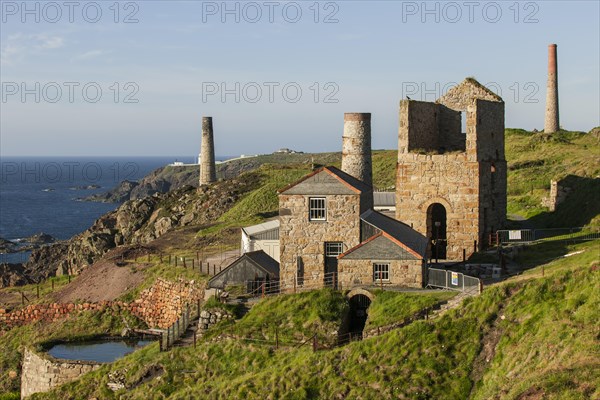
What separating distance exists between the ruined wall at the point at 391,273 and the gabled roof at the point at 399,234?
562mm

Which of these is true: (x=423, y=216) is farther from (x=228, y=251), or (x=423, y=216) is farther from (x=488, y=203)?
(x=228, y=251)

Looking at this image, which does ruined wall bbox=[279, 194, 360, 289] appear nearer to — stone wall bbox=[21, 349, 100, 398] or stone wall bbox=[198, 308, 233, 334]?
stone wall bbox=[198, 308, 233, 334]

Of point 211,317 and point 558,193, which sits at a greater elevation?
point 558,193

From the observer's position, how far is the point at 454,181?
40219mm

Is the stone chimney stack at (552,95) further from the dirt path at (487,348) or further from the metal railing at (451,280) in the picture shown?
the dirt path at (487,348)

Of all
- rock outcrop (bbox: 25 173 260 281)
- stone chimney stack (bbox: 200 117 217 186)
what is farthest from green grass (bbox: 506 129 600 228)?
stone chimney stack (bbox: 200 117 217 186)

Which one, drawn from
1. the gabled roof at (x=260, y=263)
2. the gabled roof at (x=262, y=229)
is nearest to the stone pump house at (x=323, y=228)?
the gabled roof at (x=260, y=263)

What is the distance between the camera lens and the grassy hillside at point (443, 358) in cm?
2405

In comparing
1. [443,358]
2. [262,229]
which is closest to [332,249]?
[443,358]

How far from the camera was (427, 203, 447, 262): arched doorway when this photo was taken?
135 ft

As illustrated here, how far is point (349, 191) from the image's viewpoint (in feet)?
111

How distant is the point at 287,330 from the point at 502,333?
7948mm

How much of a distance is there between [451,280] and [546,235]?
13.5 meters

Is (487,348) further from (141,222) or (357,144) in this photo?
(141,222)
